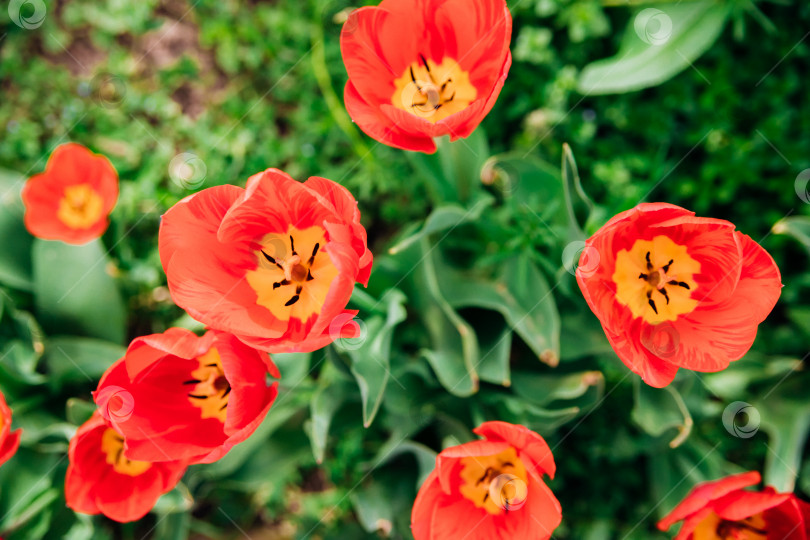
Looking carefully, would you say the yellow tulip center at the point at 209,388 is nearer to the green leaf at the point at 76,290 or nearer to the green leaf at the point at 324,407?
the green leaf at the point at 324,407

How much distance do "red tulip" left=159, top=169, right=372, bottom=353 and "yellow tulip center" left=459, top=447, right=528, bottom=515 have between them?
49cm

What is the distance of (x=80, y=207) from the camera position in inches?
76.2

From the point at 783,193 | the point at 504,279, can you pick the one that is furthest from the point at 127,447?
the point at 783,193

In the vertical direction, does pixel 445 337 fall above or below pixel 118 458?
below

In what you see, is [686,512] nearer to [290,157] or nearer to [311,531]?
[311,531]

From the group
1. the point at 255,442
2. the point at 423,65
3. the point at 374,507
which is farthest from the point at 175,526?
the point at 423,65

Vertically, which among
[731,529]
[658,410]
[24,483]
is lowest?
[731,529]

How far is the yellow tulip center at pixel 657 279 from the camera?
47.9 inches

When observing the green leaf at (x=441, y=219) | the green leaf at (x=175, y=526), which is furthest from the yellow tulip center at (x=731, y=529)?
the green leaf at (x=175, y=526)

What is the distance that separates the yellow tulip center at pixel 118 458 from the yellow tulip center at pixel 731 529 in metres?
1.24

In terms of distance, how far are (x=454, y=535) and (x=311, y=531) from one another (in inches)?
38.6

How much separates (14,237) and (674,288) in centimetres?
191

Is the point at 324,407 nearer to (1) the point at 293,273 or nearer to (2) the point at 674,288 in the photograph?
(1) the point at 293,273

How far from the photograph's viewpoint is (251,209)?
1112mm
